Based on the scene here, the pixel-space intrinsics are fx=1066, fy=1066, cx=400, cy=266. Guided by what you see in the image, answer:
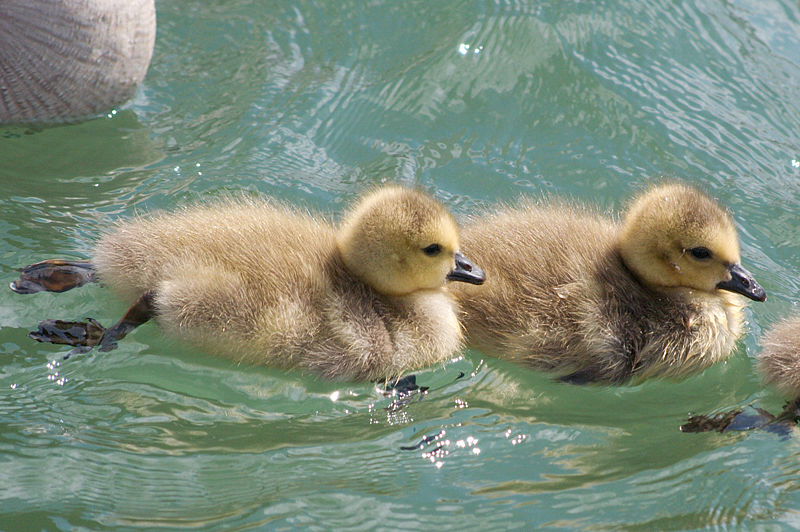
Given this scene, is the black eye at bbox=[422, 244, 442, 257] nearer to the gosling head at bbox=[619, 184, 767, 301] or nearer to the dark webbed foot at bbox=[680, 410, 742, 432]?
the gosling head at bbox=[619, 184, 767, 301]

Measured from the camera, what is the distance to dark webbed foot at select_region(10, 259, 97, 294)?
3.70m

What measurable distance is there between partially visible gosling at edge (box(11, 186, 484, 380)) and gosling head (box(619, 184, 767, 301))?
61 cm

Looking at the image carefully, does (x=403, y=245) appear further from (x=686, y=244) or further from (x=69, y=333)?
(x=69, y=333)

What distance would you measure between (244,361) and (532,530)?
108 centimetres

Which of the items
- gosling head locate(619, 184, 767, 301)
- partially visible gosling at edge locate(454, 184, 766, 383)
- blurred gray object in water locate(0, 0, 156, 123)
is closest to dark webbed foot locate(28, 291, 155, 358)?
partially visible gosling at edge locate(454, 184, 766, 383)

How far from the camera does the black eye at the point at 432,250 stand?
11.4ft

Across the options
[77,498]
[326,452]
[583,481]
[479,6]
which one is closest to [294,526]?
[326,452]

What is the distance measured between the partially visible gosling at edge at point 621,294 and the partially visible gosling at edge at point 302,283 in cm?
18

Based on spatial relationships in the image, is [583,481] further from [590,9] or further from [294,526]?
[590,9]

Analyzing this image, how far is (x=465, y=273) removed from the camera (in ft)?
11.5

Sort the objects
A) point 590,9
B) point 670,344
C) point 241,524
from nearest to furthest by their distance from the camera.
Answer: point 241,524 → point 670,344 → point 590,9

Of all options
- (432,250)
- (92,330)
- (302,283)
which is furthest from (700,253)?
(92,330)

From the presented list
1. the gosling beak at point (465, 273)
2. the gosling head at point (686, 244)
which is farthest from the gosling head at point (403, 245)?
the gosling head at point (686, 244)

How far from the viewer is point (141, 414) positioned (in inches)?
131
